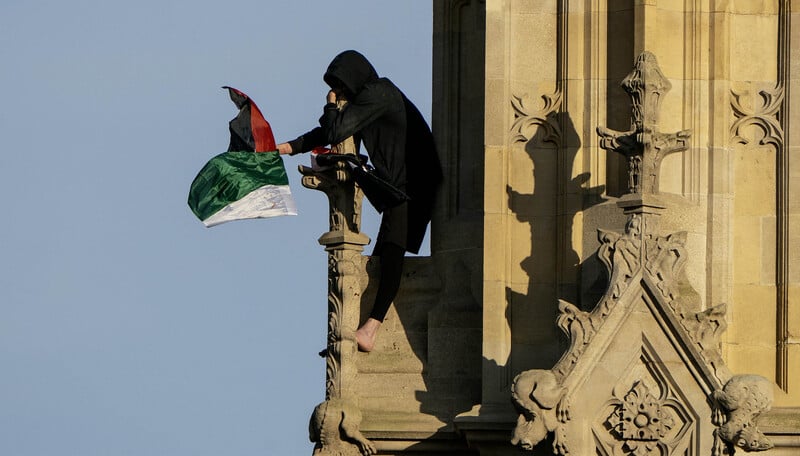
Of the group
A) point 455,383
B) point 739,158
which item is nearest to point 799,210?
point 739,158

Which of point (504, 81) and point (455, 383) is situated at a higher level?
point (504, 81)

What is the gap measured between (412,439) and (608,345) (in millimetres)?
2428

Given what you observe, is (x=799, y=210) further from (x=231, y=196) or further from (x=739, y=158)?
(x=231, y=196)

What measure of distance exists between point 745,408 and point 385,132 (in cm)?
480

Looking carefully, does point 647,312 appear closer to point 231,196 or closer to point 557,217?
point 557,217

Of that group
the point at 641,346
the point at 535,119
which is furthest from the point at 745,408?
the point at 535,119

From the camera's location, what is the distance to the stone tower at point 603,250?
40188 millimetres

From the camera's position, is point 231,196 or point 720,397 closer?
point 720,397

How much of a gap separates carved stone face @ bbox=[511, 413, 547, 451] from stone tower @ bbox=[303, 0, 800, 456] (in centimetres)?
3

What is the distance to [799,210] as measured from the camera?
135 feet

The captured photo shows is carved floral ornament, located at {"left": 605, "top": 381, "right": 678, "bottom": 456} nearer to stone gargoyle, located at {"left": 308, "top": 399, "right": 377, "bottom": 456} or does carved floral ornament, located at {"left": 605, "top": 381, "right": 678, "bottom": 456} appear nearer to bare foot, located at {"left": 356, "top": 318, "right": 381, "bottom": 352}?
stone gargoyle, located at {"left": 308, "top": 399, "right": 377, "bottom": 456}

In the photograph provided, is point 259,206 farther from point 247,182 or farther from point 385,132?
point 385,132

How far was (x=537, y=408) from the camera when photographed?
4003 centimetres

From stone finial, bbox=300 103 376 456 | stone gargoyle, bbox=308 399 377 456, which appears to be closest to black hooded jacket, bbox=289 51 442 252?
stone finial, bbox=300 103 376 456
